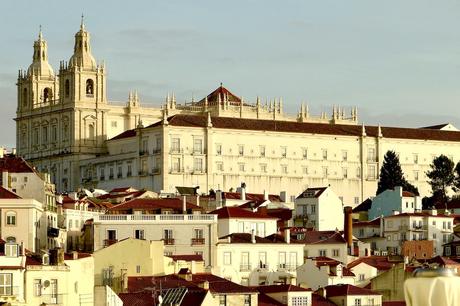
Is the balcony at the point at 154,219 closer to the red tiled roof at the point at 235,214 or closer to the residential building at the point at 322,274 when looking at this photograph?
the residential building at the point at 322,274

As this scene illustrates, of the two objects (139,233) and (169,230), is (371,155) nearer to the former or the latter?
(169,230)

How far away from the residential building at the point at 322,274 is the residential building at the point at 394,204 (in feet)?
114

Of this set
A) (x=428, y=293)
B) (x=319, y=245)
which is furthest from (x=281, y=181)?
(x=428, y=293)

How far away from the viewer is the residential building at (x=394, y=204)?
369 ft

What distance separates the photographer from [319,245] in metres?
86.1

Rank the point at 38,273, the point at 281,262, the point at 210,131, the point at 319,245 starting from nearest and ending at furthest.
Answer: the point at 38,273, the point at 281,262, the point at 319,245, the point at 210,131

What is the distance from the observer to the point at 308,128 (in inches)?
→ 5655

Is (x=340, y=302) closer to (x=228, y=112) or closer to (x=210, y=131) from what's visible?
(x=210, y=131)

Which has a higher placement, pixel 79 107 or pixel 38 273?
pixel 79 107

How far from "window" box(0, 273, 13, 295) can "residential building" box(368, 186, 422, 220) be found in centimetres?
6483

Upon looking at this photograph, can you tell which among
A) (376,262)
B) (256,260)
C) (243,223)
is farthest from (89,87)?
(256,260)

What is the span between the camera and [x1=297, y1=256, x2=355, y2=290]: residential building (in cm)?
7444

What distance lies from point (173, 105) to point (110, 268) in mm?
95752

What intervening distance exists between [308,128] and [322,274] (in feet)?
226
